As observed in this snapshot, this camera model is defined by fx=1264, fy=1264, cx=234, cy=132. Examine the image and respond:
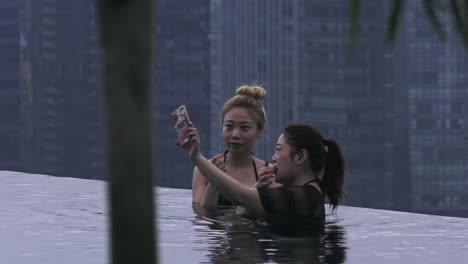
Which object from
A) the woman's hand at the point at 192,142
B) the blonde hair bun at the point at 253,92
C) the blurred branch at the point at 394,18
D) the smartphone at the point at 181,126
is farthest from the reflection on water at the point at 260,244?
the blurred branch at the point at 394,18

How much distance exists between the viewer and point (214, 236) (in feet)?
36.6

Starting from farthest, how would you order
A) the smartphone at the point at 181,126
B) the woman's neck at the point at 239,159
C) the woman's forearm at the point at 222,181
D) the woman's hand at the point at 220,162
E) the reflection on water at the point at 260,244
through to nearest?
the woman's hand at the point at 220,162 < the woman's neck at the point at 239,159 < the woman's forearm at the point at 222,181 < the smartphone at the point at 181,126 < the reflection on water at the point at 260,244

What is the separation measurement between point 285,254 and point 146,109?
560cm

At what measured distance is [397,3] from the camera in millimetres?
4105

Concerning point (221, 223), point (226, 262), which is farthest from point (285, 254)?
point (221, 223)

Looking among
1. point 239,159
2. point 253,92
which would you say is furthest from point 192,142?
point 239,159

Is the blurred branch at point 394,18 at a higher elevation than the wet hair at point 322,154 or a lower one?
higher

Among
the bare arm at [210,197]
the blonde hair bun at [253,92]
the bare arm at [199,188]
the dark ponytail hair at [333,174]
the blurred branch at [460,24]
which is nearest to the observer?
the blurred branch at [460,24]

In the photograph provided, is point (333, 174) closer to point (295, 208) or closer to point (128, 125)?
point (295, 208)

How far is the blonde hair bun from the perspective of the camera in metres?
13.0

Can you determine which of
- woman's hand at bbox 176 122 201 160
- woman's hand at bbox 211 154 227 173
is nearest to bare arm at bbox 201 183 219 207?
woman's hand at bbox 211 154 227 173

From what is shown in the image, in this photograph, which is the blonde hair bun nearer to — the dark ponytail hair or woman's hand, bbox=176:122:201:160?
the dark ponytail hair

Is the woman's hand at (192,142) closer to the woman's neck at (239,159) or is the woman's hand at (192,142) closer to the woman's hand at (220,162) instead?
the woman's neck at (239,159)

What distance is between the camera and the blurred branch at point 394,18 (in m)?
4.09
